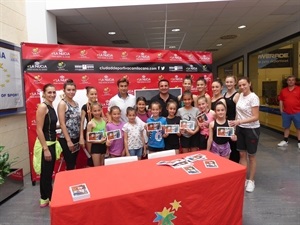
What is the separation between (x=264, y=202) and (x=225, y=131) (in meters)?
1.10

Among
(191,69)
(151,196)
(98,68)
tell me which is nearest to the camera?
(151,196)

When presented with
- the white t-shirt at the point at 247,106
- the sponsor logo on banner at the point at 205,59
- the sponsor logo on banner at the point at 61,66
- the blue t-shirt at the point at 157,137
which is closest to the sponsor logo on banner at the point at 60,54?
the sponsor logo on banner at the point at 61,66

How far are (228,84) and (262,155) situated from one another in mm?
2571

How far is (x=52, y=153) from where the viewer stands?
9.41 ft

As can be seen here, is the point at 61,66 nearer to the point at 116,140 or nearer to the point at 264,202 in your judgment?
the point at 116,140

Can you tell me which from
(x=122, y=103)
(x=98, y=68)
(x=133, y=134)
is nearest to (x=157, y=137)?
(x=133, y=134)

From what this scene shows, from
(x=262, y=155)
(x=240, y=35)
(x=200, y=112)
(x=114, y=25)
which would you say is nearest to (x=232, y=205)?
(x=200, y=112)

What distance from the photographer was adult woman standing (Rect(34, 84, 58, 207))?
2703mm

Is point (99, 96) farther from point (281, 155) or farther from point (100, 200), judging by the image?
point (281, 155)

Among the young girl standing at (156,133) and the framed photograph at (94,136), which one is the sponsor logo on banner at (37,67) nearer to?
the framed photograph at (94,136)

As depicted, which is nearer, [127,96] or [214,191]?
[214,191]

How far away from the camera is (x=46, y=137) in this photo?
2.81 meters

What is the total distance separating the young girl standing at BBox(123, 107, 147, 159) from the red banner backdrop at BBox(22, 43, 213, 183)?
118cm

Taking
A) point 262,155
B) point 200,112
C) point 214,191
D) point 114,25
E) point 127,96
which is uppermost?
point 114,25
